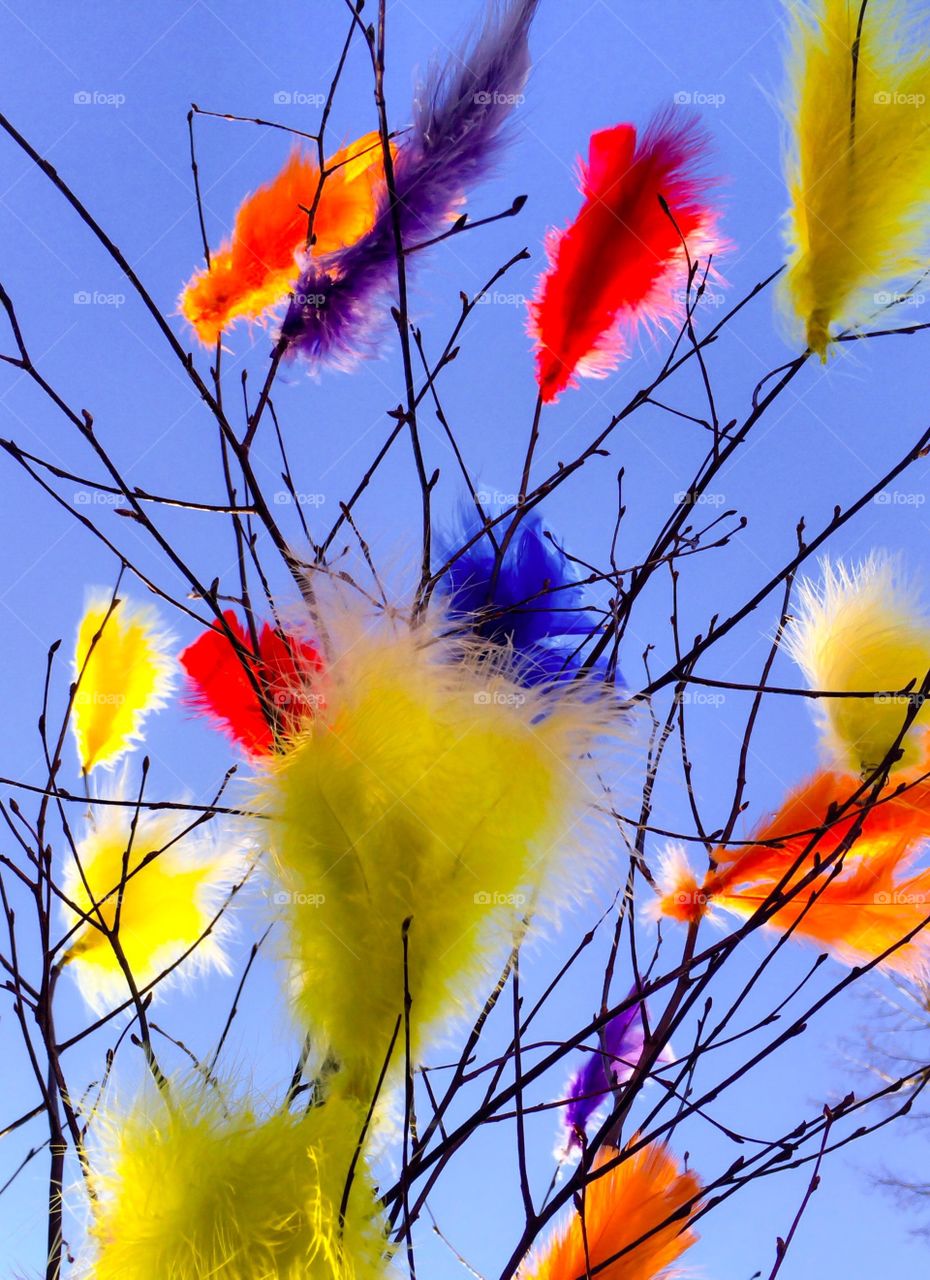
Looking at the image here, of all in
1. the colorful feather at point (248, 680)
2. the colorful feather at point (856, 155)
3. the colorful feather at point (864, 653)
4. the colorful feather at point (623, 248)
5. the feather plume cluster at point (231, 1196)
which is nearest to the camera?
the feather plume cluster at point (231, 1196)

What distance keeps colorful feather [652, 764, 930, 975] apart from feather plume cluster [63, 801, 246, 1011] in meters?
0.61

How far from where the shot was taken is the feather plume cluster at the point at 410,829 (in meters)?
0.79

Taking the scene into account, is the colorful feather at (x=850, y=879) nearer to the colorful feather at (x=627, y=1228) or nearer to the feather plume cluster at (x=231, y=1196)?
the colorful feather at (x=627, y=1228)

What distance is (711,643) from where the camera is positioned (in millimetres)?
1089

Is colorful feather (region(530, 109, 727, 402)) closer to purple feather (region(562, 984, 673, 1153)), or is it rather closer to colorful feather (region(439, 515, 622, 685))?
colorful feather (region(439, 515, 622, 685))

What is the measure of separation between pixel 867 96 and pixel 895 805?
0.80m

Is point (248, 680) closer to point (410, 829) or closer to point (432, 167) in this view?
point (410, 829)

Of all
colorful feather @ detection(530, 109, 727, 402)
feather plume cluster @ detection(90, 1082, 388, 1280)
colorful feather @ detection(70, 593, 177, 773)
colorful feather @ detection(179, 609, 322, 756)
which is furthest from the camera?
colorful feather @ detection(70, 593, 177, 773)

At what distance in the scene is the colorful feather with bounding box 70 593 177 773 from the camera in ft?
4.76

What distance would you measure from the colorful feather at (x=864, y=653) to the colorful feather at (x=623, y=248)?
435 mm

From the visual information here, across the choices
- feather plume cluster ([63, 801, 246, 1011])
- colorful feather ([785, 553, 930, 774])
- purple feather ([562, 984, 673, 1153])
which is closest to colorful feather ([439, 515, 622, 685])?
colorful feather ([785, 553, 930, 774])

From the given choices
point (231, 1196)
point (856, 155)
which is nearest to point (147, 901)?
point (231, 1196)

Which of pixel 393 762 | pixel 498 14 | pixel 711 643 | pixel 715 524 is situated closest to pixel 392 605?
pixel 393 762

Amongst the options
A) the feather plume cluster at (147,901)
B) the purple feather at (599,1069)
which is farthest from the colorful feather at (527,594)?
the purple feather at (599,1069)
